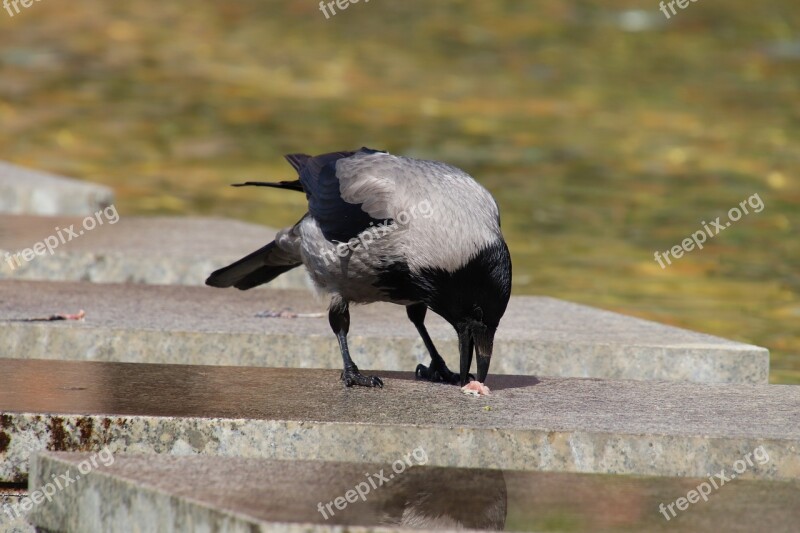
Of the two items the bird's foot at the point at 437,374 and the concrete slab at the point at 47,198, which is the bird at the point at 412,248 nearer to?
the bird's foot at the point at 437,374

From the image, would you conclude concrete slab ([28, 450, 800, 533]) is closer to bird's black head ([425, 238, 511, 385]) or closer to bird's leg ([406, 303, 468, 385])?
bird's black head ([425, 238, 511, 385])

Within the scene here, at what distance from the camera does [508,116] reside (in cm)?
2084

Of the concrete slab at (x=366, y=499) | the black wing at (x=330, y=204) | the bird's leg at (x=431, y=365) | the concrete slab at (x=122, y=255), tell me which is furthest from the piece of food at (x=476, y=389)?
the concrete slab at (x=122, y=255)

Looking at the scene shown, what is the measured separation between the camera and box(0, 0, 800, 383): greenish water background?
12.4 m

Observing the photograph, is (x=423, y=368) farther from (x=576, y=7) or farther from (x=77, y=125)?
(x=576, y=7)

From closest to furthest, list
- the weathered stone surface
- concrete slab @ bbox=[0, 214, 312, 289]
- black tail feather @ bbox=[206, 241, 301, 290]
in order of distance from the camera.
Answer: the weathered stone surface
black tail feather @ bbox=[206, 241, 301, 290]
concrete slab @ bbox=[0, 214, 312, 289]

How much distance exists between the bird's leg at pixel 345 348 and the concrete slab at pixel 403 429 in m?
0.25

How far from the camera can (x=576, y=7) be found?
87.7 feet

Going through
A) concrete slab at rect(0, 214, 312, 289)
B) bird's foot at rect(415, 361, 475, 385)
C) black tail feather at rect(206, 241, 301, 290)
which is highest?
black tail feather at rect(206, 241, 301, 290)

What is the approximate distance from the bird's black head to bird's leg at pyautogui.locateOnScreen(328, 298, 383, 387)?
1.58 ft

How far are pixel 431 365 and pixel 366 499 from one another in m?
1.98

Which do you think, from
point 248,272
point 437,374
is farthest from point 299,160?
point 437,374

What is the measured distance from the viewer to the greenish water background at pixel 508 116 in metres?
12.4

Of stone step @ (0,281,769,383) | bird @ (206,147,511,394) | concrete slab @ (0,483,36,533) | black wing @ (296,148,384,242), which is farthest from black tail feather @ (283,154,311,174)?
concrete slab @ (0,483,36,533)
